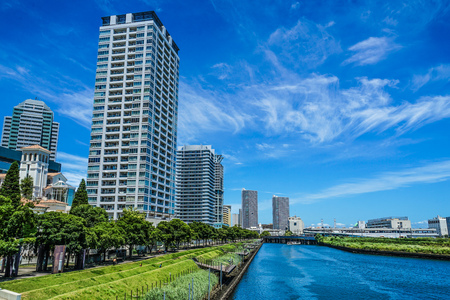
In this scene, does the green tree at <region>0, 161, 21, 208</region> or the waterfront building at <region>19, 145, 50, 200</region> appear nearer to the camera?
the green tree at <region>0, 161, 21, 208</region>

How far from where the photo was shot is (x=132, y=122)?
133 meters

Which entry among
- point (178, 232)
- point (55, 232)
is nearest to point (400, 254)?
point (178, 232)

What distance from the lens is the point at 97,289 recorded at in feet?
126

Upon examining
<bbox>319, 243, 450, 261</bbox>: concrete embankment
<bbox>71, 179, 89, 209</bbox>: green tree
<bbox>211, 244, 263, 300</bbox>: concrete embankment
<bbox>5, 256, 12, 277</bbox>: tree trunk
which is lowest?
<bbox>319, 243, 450, 261</bbox>: concrete embankment

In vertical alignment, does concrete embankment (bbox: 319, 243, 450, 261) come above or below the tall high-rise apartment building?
below

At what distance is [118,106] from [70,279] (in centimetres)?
10232

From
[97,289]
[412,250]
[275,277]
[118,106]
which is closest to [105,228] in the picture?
[97,289]

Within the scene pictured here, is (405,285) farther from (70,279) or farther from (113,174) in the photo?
(113,174)

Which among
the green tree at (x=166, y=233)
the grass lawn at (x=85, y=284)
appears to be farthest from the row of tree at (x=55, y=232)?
the green tree at (x=166, y=233)

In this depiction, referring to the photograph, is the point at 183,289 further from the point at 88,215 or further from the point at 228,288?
the point at 88,215

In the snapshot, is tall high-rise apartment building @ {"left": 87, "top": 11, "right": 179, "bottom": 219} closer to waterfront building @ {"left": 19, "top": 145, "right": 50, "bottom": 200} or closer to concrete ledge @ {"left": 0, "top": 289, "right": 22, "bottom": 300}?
waterfront building @ {"left": 19, "top": 145, "right": 50, "bottom": 200}

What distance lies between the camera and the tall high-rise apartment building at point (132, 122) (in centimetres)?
12644

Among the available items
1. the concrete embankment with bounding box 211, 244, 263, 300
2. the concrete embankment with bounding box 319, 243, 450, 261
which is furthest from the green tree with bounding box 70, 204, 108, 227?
the concrete embankment with bounding box 319, 243, 450, 261

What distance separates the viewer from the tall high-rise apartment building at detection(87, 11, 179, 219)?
415 feet
